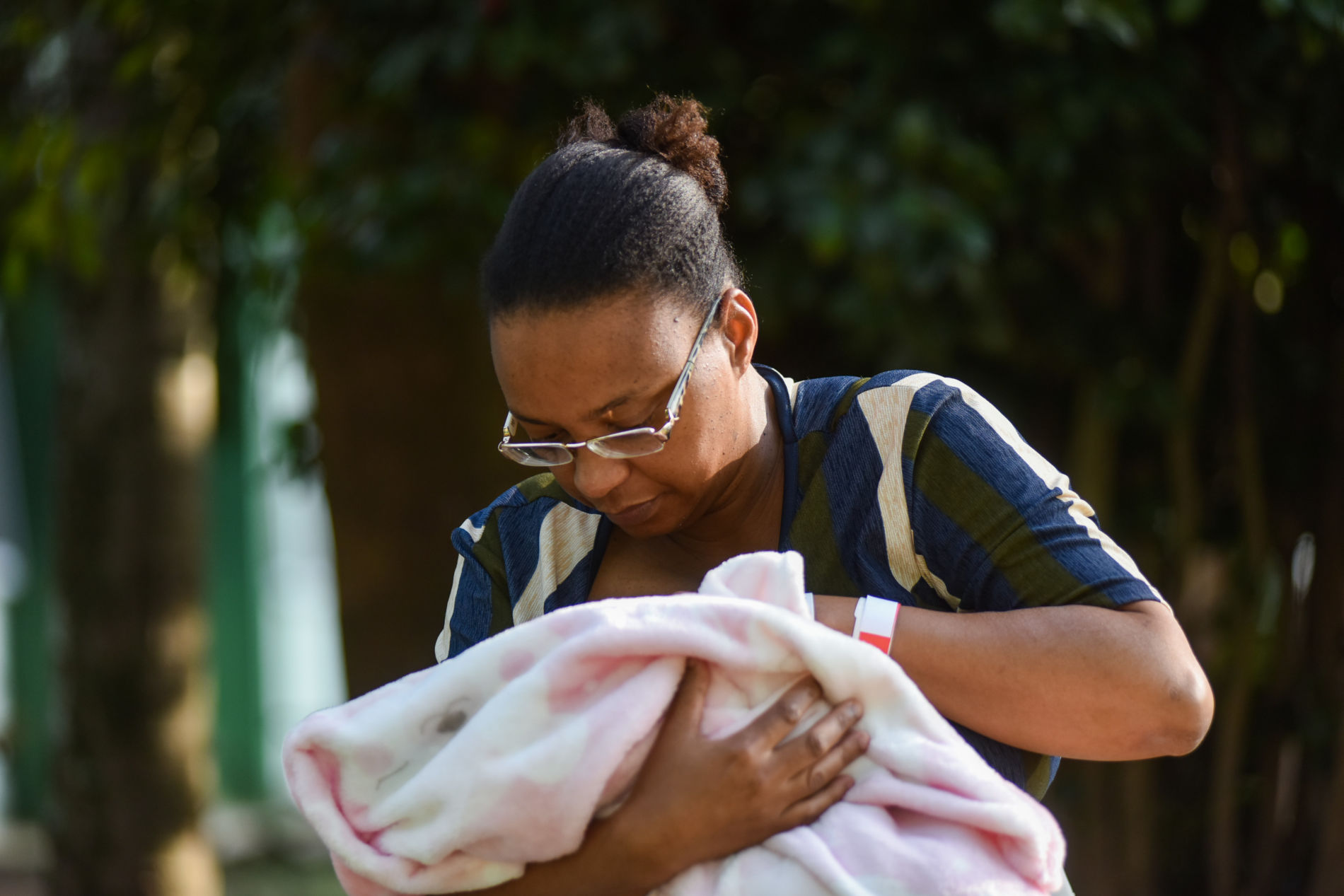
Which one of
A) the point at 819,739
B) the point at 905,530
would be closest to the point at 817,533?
the point at 905,530

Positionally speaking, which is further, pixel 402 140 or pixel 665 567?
pixel 402 140

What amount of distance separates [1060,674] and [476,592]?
752mm

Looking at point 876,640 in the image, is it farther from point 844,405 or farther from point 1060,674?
point 844,405

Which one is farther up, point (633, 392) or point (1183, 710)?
point (633, 392)

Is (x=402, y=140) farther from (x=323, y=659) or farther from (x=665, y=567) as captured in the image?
(x=323, y=659)

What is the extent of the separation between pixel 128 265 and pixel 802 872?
4468mm

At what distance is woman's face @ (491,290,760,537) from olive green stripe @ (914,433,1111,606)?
0.27 m

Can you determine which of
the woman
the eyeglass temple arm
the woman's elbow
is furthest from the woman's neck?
the woman's elbow

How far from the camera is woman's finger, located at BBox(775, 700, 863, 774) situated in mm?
1473

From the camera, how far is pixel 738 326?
1.82 m

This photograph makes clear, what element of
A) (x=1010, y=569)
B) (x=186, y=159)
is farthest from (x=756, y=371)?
(x=186, y=159)

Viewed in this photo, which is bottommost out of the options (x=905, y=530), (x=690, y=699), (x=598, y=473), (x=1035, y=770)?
(x=1035, y=770)

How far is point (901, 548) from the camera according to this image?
1.68 meters

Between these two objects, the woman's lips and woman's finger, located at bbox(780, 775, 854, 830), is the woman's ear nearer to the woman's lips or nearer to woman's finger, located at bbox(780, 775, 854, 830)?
the woman's lips
